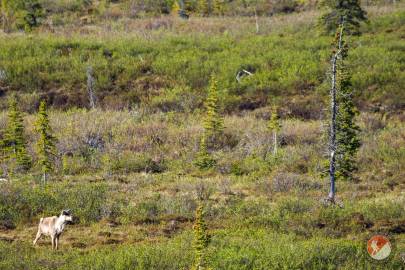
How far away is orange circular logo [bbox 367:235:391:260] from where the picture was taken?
14443 mm

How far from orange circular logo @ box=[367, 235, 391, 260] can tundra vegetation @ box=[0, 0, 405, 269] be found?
0.24 meters

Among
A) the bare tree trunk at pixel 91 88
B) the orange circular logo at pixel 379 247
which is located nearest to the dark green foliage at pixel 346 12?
the bare tree trunk at pixel 91 88

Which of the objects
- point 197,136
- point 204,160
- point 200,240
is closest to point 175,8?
point 197,136

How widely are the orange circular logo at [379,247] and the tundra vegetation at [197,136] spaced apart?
0.79 feet

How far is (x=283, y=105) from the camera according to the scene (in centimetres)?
3712

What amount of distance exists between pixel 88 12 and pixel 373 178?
140ft

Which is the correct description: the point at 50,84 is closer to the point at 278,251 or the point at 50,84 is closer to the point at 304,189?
the point at 304,189

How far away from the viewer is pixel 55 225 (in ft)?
48.5

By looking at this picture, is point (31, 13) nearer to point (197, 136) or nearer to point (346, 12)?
point (197, 136)

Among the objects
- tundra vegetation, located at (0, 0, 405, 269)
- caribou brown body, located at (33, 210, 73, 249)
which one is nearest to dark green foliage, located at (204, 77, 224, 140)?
tundra vegetation, located at (0, 0, 405, 269)

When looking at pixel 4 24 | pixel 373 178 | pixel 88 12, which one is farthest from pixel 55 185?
pixel 88 12

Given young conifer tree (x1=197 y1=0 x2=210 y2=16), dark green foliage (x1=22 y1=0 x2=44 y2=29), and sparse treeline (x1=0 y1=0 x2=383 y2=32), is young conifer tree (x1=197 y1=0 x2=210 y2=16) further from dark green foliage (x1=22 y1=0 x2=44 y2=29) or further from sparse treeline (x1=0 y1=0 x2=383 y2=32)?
dark green foliage (x1=22 y1=0 x2=44 y2=29)

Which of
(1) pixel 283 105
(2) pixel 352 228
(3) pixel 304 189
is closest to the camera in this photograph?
(2) pixel 352 228

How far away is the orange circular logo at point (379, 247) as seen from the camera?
14.4m
